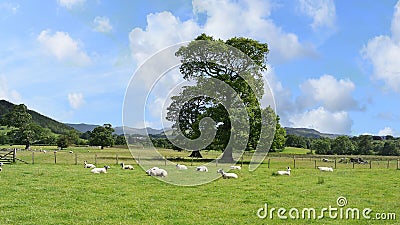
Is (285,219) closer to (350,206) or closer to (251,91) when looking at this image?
(350,206)

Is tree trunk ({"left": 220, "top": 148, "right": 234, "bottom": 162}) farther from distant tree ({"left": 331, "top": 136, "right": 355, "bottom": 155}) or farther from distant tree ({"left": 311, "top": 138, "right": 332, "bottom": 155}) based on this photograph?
distant tree ({"left": 331, "top": 136, "right": 355, "bottom": 155})

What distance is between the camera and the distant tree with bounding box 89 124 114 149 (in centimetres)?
10162

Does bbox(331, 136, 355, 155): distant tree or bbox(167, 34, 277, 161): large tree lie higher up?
bbox(167, 34, 277, 161): large tree

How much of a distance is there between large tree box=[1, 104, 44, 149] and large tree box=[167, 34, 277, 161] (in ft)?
201

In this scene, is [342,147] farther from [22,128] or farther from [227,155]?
[22,128]

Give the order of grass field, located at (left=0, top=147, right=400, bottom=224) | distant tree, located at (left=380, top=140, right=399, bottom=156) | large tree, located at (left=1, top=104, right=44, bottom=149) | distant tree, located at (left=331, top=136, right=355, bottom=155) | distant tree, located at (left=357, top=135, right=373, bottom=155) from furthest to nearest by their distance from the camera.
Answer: distant tree, located at (left=357, top=135, right=373, bottom=155), distant tree, located at (left=331, top=136, right=355, bottom=155), large tree, located at (left=1, top=104, right=44, bottom=149), distant tree, located at (left=380, top=140, right=399, bottom=156), grass field, located at (left=0, top=147, right=400, bottom=224)

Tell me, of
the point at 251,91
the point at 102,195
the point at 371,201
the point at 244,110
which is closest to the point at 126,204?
the point at 102,195

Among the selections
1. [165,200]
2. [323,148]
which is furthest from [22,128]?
[165,200]

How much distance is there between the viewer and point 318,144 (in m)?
103

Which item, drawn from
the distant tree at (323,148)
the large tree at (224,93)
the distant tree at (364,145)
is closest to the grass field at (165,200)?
the large tree at (224,93)

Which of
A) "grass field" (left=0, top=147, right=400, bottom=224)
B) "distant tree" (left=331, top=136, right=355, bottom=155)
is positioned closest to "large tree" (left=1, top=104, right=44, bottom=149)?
"distant tree" (left=331, top=136, right=355, bottom=155)

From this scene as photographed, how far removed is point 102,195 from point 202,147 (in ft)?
96.6

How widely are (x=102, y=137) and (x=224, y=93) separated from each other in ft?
216

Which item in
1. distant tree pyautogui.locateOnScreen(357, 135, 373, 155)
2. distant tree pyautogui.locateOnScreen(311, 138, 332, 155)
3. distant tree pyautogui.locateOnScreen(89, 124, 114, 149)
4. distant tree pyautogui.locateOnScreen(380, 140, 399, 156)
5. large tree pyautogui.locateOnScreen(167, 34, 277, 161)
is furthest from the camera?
distant tree pyautogui.locateOnScreen(89, 124, 114, 149)
